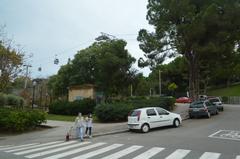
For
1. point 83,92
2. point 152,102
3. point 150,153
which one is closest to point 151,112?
point 150,153

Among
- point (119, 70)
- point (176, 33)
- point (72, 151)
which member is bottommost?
point (72, 151)

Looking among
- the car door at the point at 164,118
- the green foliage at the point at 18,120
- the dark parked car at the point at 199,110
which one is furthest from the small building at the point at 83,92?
the car door at the point at 164,118

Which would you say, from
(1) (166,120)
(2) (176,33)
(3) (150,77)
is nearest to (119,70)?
(2) (176,33)

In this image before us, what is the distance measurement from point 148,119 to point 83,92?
17.8m

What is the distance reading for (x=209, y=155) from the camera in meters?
11.6

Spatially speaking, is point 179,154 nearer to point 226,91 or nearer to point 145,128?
point 145,128

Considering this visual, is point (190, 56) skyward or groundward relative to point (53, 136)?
skyward

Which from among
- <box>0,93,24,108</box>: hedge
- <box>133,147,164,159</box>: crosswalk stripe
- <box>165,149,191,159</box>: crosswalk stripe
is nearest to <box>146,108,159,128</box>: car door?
<box>133,147,164,159</box>: crosswalk stripe

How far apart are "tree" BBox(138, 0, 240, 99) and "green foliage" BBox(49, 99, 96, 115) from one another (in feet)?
26.5

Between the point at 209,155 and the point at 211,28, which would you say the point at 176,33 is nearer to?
the point at 211,28

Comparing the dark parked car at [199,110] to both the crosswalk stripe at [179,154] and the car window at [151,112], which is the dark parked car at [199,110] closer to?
the car window at [151,112]

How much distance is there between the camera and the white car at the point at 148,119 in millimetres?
20516

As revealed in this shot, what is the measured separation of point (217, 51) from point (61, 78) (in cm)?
2743

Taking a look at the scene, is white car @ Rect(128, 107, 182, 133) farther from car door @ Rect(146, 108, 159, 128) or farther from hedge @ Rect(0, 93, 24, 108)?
hedge @ Rect(0, 93, 24, 108)
